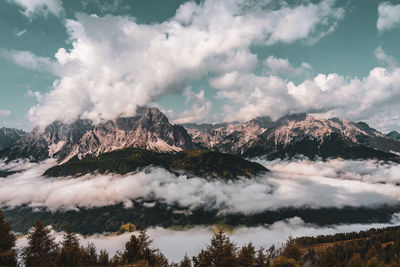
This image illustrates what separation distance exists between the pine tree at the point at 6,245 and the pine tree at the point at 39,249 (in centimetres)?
817

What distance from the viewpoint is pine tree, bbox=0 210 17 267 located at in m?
32.8

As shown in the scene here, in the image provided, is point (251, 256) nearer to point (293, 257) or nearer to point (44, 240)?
point (44, 240)

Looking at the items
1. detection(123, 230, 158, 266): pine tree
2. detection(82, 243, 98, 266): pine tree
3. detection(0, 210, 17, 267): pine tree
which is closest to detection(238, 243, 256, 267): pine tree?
detection(123, 230, 158, 266): pine tree

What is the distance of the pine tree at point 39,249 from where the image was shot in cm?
4288

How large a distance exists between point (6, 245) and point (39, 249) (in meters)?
11.1

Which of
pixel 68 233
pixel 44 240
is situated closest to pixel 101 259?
pixel 68 233

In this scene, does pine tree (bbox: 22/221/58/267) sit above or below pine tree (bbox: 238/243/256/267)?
above

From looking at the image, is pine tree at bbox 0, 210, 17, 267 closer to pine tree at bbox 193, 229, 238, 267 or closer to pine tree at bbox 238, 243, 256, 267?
pine tree at bbox 193, 229, 238, 267

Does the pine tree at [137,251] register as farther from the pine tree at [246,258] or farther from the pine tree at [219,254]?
the pine tree at [246,258]

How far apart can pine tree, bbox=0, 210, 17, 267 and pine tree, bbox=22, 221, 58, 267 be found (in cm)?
817

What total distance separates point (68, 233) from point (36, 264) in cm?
1579

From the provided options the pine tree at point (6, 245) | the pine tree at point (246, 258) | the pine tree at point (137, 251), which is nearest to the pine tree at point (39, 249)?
the pine tree at point (6, 245)

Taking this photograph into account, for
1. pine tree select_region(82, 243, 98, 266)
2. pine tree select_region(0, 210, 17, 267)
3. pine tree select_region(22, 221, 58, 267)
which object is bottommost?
pine tree select_region(82, 243, 98, 266)

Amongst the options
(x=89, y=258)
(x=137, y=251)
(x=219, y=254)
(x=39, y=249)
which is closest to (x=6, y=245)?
(x=39, y=249)
